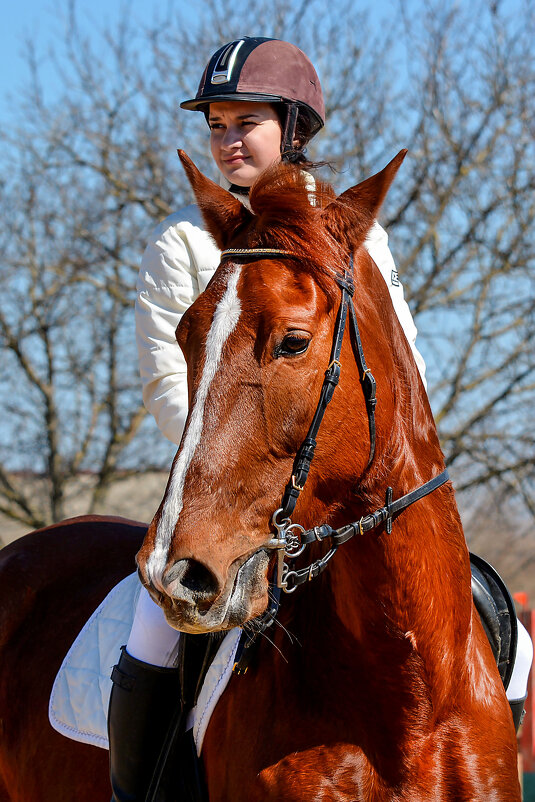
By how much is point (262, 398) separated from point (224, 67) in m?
1.75

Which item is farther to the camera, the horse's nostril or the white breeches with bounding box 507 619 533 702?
the white breeches with bounding box 507 619 533 702

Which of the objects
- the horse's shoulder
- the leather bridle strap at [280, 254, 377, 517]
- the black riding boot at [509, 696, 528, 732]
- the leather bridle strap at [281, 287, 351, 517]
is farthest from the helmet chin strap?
the black riding boot at [509, 696, 528, 732]

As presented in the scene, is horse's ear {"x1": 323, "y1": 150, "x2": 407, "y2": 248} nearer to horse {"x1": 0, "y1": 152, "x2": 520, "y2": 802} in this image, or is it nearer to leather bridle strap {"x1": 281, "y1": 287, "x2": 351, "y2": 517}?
horse {"x1": 0, "y1": 152, "x2": 520, "y2": 802}

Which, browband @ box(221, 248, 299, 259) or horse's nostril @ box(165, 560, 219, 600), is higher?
browband @ box(221, 248, 299, 259)

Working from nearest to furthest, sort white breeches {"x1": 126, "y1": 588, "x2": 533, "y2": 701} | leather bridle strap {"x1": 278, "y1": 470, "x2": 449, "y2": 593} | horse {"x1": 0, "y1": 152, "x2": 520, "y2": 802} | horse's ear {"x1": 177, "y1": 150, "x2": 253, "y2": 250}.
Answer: horse {"x1": 0, "y1": 152, "x2": 520, "y2": 802}, leather bridle strap {"x1": 278, "y1": 470, "x2": 449, "y2": 593}, horse's ear {"x1": 177, "y1": 150, "x2": 253, "y2": 250}, white breeches {"x1": 126, "y1": 588, "x2": 533, "y2": 701}

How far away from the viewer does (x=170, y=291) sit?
3.38 m

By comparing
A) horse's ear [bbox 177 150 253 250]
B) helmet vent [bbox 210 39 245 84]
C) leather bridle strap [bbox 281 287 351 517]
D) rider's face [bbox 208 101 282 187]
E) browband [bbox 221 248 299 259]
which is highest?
helmet vent [bbox 210 39 245 84]

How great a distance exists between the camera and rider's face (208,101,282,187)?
3.47 metres

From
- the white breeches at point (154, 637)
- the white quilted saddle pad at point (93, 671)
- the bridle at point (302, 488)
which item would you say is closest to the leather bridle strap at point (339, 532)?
the bridle at point (302, 488)

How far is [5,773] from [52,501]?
28.8ft

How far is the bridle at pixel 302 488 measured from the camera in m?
2.28

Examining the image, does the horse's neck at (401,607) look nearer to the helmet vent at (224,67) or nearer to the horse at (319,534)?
the horse at (319,534)

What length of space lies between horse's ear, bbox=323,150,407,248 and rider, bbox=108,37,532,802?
0.39 m

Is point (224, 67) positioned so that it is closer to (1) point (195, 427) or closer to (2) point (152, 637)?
(1) point (195, 427)
